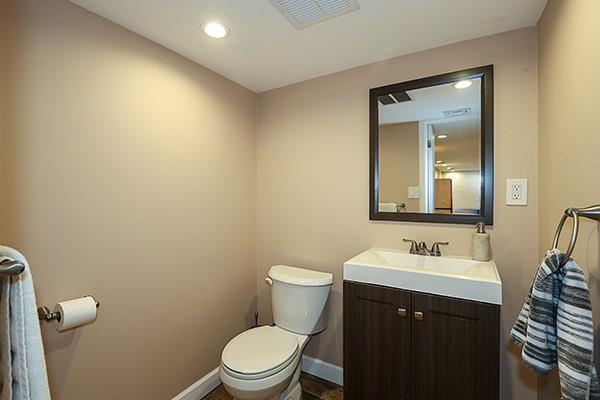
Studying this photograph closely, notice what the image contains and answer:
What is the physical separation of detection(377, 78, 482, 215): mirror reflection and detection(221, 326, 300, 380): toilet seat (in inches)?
39.8

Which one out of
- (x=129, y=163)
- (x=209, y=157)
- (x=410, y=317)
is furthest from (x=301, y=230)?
(x=129, y=163)

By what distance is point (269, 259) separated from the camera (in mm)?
2289

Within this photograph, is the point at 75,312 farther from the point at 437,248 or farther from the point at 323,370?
the point at 437,248

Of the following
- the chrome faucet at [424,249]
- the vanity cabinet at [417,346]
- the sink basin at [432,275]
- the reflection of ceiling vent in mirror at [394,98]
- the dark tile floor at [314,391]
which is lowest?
the dark tile floor at [314,391]

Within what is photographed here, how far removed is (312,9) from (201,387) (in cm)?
228

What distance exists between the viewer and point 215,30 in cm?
149

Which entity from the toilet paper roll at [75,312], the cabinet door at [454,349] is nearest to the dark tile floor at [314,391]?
the cabinet door at [454,349]

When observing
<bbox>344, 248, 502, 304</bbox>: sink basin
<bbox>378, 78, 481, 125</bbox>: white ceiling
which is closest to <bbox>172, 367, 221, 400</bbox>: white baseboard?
<bbox>344, 248, 502, 304</bbox>: sink basin

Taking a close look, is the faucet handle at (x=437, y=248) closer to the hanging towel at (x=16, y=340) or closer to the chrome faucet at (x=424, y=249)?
the chrome faucet at (x=424, y=249)

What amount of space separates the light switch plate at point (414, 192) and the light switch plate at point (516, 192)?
1.45 ft

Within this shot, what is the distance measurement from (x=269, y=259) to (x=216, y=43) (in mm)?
1550

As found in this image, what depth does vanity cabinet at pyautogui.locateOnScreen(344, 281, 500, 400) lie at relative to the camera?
1.19 meters

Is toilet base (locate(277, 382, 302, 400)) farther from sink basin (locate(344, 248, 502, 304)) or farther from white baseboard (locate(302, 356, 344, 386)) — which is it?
sink basin (locate(344, 248, 502, 304))

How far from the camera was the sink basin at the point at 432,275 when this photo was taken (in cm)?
119
